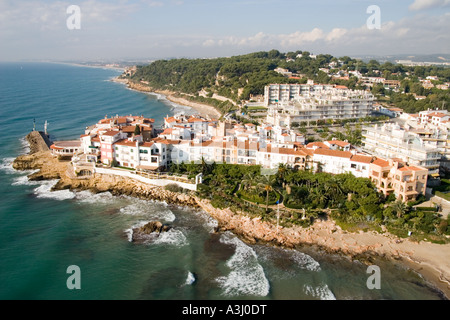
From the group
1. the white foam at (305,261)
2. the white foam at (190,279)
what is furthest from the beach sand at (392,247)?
the white foam at (190,279)

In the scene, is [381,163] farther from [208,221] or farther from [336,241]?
[208,221]

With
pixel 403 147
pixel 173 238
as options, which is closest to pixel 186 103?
pixel 403 147

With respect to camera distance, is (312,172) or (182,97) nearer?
(312,172)

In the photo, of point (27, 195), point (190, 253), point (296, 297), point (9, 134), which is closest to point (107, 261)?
point (190, 253)

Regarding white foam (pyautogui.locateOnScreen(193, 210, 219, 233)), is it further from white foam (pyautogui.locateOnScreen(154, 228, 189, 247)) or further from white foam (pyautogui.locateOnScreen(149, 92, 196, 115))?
white foam (pyautogui.locateOnScreen(149, 92, 196, 115))

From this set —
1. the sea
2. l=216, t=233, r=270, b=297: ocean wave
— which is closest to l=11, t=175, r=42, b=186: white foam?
the sea
